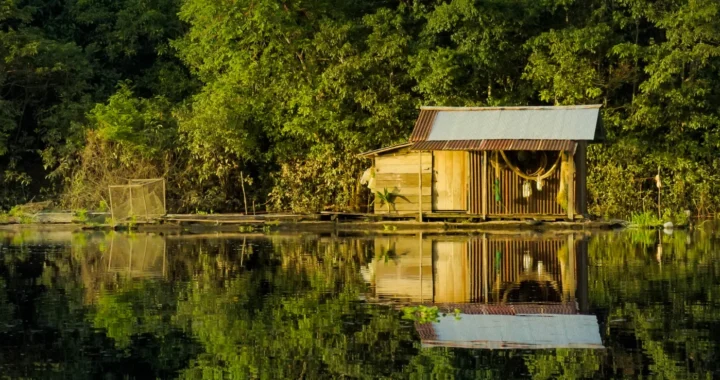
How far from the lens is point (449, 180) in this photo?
3052cm

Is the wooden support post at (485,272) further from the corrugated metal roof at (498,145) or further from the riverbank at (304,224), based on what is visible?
the corrugated metal roof at (498,145)

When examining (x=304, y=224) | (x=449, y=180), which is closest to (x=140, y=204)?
(x=304, y=224)

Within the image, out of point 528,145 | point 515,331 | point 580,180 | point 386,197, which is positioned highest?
point 528,145

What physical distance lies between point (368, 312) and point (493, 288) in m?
2.58

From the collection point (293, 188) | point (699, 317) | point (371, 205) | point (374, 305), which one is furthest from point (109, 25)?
point (699, 317)

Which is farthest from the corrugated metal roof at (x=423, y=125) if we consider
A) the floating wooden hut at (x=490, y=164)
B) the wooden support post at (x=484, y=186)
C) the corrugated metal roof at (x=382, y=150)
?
the wooden support post at (x=484, y=186)

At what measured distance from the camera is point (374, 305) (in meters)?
15.3

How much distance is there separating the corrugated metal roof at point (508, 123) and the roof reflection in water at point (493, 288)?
3.90 metres

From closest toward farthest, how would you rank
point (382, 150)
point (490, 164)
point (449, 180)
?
point (490, 164) < point (449, 180) < point (382, 150)

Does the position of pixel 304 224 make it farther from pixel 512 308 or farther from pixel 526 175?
pixel 512 308

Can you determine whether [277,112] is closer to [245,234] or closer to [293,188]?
[293,188]

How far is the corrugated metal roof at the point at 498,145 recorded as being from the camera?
27.9 meters

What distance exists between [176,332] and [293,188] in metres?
20.9

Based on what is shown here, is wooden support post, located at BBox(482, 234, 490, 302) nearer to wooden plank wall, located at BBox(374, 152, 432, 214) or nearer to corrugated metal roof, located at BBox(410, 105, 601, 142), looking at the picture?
corrugated metal roof, located at BBox(410, 105, 601, 142)
